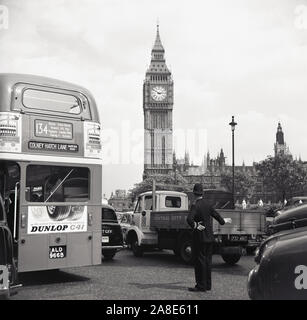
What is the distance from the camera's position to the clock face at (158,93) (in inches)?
6302

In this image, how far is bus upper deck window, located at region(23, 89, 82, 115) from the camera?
9.66 m

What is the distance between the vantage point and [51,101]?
9984 millimetres

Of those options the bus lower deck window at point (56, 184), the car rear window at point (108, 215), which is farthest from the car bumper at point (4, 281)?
the car rear window at point (108, 215)

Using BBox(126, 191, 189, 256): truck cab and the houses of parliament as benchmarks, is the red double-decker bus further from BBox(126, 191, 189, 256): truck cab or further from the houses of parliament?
the houses of parliament

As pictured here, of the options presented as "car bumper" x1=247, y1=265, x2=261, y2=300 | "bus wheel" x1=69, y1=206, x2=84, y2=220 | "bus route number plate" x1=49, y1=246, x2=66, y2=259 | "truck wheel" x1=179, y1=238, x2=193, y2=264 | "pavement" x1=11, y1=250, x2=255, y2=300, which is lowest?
"pavement" x1=11, y1=250, x2=255, y2=300

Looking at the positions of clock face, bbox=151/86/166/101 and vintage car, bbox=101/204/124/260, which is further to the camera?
clock face, bbox=151/86/166/101

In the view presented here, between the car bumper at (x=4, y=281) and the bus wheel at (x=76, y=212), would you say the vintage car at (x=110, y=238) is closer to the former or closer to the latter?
the bus wheel at (x=76, y=212)

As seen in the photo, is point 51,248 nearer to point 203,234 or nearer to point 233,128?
point 203,234

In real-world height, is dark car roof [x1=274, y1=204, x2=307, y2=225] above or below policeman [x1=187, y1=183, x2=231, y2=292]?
above

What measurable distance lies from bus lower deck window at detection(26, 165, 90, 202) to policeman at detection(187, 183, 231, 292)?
267cm

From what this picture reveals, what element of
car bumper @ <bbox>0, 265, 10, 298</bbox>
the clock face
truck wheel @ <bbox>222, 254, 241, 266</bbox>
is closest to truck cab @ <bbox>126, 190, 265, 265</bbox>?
truck wheel @ <bbox>222, 254, 241, 266</bbox>

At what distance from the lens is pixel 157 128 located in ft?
527

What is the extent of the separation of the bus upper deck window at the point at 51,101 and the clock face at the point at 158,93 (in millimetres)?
150862

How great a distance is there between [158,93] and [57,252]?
153462 mm
